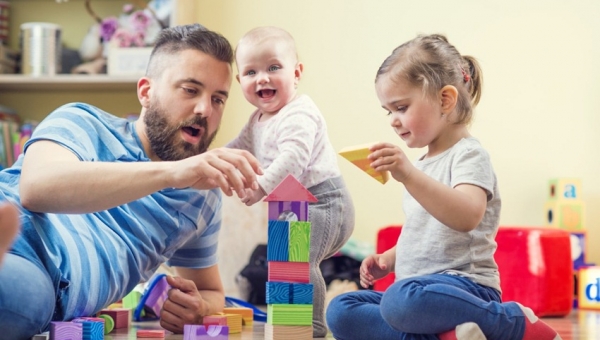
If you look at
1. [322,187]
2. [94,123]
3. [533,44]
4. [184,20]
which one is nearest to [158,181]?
[94,123]

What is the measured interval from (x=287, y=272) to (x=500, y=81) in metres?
2.47

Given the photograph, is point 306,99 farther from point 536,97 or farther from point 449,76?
point 536,97

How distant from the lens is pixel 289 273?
1.57 metres

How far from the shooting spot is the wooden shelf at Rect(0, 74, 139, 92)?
11.4ft

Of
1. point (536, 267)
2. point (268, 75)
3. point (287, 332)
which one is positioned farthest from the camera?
point (536, 267)

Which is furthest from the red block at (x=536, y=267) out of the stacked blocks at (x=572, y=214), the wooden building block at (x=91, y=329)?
the wooden building block at (x=91, y=329)

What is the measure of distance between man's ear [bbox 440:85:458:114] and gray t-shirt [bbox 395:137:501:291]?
79 millimetres

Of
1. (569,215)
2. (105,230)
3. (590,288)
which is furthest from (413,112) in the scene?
(569,215)

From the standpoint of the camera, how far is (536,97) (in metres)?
3.73

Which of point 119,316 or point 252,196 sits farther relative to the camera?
point 119,316

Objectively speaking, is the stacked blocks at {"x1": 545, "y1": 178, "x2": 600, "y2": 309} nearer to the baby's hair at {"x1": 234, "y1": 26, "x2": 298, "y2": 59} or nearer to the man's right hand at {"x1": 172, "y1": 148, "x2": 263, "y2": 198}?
the baby's hair at {"x1": 234, "y1": 26, "x2": 298, "y2": 59}

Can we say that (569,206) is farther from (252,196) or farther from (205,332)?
(205,332)

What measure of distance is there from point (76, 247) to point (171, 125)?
40cm

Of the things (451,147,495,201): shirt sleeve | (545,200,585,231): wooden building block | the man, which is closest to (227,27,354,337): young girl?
the man
